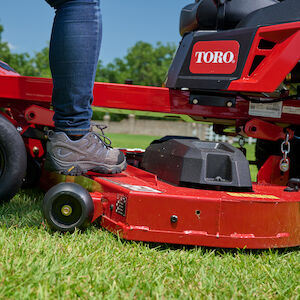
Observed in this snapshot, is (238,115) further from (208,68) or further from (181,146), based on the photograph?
(181,146)

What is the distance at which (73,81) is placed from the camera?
5.94 feet

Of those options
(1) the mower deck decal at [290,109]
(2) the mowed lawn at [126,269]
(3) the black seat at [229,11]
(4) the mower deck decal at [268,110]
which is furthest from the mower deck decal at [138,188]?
(3) the black seat at [229,11]

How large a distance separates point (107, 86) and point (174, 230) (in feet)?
4.01

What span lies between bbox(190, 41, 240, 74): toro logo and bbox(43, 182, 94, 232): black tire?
1.16 m

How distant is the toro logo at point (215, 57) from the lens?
2379 mm

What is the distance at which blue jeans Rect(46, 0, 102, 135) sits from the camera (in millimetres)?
1776

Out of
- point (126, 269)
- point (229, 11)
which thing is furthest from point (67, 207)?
point (229, 11)

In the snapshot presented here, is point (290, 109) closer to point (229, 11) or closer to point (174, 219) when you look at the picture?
point (229, 11)

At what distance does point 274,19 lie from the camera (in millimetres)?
2324

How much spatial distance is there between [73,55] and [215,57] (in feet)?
3.30

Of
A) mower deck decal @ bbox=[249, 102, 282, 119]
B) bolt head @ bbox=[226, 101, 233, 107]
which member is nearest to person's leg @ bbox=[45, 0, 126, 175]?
bolt head @ bbox=[226, 101, 233, 107]

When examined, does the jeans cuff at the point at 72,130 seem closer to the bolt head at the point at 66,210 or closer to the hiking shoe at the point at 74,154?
the hiking shoe at the point at 74,154

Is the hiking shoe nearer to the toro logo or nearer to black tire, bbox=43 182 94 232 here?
black tire, bbox=43 182 94 232

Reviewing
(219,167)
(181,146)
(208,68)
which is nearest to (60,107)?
(181,146)
